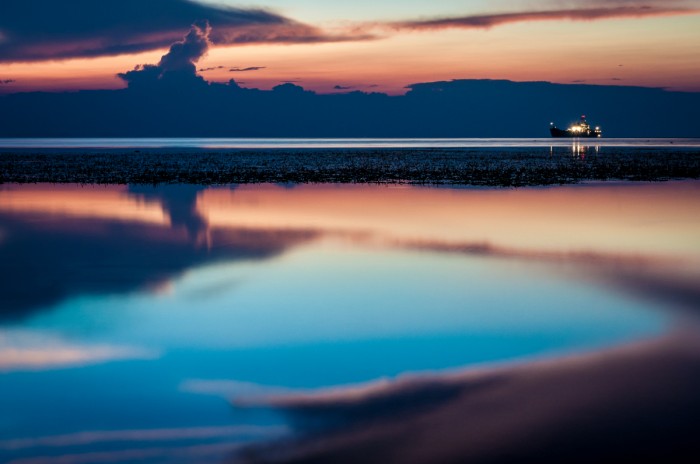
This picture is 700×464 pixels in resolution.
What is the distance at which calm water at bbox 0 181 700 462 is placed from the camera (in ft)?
24.8

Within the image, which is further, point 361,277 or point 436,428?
point 361,277

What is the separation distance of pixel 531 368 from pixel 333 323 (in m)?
3.46

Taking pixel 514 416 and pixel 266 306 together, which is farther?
pixel 266 306

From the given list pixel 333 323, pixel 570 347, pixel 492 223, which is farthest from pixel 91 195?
pixel 570 347

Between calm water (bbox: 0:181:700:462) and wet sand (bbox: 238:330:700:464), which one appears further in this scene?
calm water (bbox: 0:181:700:462)

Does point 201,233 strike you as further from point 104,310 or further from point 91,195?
point 91,195

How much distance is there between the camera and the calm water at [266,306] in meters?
7.57

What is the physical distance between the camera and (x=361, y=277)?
14.8 m

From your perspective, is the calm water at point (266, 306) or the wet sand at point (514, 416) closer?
the wet sand at point (514, 416)

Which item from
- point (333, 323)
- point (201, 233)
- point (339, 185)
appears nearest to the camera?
point (333, 323)

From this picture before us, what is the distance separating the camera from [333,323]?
11.4 meters

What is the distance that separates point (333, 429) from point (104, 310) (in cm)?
652

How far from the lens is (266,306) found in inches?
493

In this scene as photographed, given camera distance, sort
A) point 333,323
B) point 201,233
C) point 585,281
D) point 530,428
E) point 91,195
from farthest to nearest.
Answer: point 91,195 < point 201,233 < point 585,281 < point 333,323 < point 530,428
